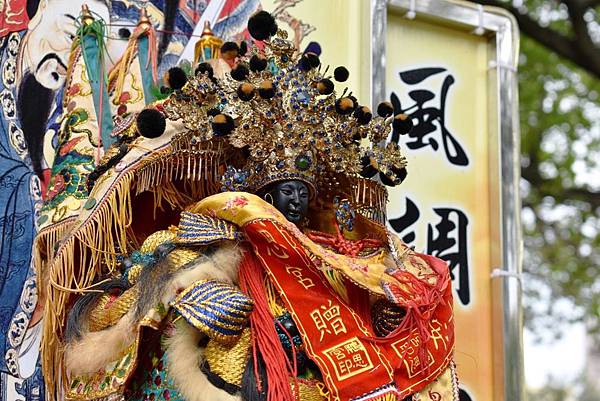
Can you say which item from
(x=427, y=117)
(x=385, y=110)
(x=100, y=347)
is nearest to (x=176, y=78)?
(x=385, y=110)

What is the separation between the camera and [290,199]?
3.73 metres

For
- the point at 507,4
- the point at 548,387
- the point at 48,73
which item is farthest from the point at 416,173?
the point at 548,387

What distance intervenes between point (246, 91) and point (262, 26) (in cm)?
31

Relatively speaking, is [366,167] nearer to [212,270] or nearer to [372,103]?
[212,270]

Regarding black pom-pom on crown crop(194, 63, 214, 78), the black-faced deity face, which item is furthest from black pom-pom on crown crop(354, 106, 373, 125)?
black pom-pom on crown crop(194, 63, 214, 78)

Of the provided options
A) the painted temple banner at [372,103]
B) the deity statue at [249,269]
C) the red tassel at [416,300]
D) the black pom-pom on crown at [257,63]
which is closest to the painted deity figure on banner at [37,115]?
the painted temple banner at [372,103]

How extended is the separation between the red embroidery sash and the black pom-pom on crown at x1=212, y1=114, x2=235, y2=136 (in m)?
0.36

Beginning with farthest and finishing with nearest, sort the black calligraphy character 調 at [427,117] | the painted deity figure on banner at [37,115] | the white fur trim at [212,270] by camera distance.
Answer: the black calligraphy character 調 at [427,117]
the painted deity figure on banner at [37,115]
the white fur trim at [212,270]

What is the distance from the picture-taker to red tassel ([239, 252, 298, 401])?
11.1 feet

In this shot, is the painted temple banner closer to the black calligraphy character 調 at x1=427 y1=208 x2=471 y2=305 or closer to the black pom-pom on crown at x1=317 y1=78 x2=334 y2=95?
the black calligraphy character 調 at x1=427 y1=208 x2=471 y2=305

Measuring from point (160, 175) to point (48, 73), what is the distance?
3.32 ft

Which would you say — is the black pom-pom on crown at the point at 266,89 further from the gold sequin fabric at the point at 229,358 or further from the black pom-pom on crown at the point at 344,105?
the gold sequin fabric at the point at 229,358

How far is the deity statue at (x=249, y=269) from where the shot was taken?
343 cm

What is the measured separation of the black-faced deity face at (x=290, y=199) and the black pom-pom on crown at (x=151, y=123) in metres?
0.45
